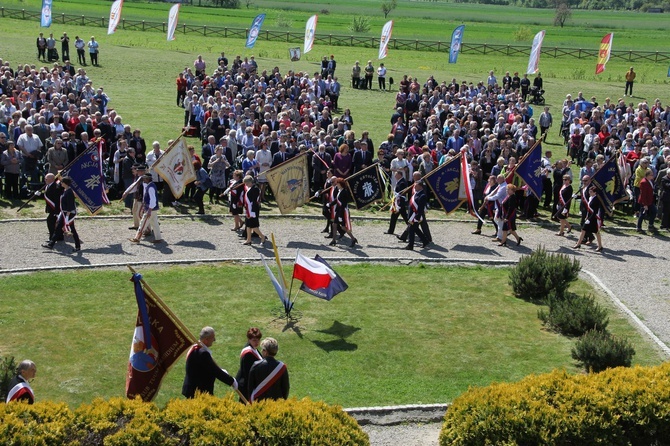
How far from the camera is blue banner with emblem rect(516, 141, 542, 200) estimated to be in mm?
25672

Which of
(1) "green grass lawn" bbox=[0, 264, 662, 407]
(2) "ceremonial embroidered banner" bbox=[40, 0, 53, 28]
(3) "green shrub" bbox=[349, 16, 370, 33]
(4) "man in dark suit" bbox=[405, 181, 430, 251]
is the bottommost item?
(1) "green grass lawn" bbox=[0, 264, 662, 407]

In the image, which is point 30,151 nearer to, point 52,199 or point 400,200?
point 52,199

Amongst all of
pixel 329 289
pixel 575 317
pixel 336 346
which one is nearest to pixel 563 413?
pixel 336 346

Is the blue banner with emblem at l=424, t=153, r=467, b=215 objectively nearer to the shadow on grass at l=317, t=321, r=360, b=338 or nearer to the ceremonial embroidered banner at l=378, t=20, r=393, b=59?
the shadow on grass at l=317, t=321, r=360, b=338

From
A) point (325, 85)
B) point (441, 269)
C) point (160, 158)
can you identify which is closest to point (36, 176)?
point (160, 158)

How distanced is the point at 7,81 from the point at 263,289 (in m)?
19.3

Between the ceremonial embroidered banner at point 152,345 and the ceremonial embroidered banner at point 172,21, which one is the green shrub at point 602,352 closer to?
the ceremonial embroidered banner at point 152,345

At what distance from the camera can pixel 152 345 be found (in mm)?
12773

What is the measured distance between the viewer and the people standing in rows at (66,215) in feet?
70.3

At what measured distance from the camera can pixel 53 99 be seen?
31.2m

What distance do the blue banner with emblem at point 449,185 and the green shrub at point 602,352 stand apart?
359 inches

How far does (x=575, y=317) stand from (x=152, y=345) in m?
8.87

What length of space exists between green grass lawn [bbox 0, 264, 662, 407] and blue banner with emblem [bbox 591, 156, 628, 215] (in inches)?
207

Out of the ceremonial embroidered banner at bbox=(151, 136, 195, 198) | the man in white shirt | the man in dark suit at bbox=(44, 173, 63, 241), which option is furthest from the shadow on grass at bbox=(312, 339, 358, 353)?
the man in white shirt
